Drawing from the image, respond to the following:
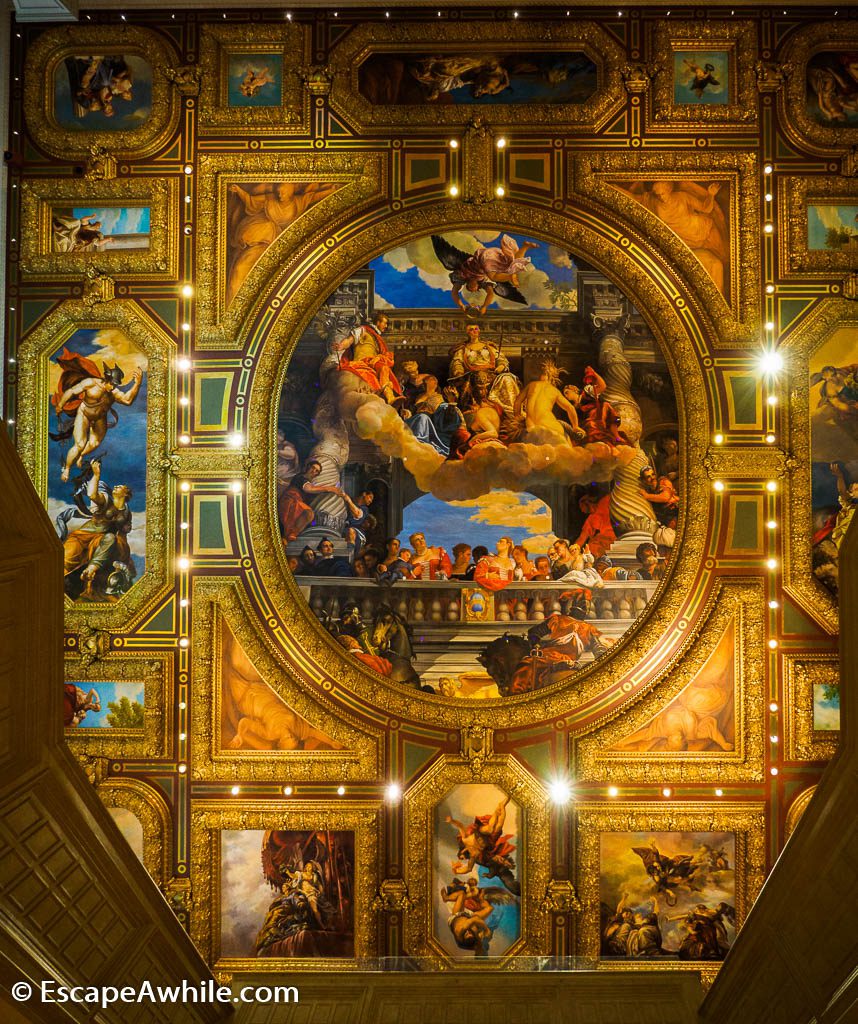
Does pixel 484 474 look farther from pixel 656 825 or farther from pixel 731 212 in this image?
pixel 656 825

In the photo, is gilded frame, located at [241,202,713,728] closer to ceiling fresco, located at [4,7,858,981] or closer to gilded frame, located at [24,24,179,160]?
Answer: ceiling fresco, located at [4,7,858,981]

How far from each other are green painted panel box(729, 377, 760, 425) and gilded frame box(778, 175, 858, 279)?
1.46m

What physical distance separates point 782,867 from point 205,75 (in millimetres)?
11000

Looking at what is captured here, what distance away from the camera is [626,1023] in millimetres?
5125

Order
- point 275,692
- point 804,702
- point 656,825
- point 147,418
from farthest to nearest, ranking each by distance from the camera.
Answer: point 147,418, point 275,692, point 804,702, point 656,825

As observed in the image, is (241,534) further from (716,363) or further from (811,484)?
(811,484)

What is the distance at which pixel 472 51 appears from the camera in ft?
35.9

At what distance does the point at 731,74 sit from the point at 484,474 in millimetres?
6035

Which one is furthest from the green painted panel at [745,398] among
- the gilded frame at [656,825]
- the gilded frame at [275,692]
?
the gilded frame at [275,692]

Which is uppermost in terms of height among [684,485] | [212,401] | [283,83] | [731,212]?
[283,83]

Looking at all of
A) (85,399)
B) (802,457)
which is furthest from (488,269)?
(85,399)

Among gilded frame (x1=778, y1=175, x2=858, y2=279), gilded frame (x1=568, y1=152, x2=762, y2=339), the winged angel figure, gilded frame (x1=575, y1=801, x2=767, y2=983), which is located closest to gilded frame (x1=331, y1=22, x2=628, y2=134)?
gilded frame (x1=568, y1=152, x2=762, y2=339)

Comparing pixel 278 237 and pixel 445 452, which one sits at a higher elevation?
pixel 278 237

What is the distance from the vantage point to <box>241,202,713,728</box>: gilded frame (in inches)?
428
